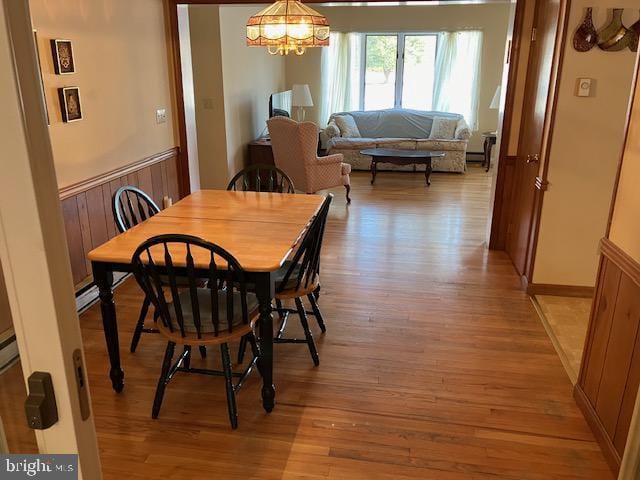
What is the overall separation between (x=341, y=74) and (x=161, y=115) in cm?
508

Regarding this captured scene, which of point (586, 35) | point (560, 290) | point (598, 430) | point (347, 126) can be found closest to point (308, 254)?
point (598, 430)

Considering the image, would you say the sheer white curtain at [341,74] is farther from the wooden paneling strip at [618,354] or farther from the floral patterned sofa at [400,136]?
the wooden paneling strip at [618,354]

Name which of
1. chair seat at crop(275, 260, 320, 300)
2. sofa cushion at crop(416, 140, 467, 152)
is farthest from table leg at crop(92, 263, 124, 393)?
sofa cushion at crop(416, 140, 467, 152)

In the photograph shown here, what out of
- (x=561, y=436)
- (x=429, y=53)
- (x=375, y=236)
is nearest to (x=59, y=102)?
(x=375, y=236)

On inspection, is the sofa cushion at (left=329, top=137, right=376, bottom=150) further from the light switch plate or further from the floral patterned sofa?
the light switch plate

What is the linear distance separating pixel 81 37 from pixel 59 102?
19.4 inches

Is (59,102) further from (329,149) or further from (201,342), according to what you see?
(329,149)

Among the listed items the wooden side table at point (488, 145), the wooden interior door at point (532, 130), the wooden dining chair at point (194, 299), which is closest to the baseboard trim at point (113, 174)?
the wooden dining chair at point (194, 299)

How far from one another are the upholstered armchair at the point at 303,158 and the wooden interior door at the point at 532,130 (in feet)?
7.52

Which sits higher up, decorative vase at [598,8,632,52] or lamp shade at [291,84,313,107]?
decorative vase at [598,8,632,52]

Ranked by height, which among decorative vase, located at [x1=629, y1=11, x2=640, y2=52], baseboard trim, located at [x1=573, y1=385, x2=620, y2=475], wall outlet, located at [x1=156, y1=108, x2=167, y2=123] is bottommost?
baseboard trim, located at [x1=573, y1=385, x2=620, y2=475]

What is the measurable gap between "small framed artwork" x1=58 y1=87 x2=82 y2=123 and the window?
21.0ft

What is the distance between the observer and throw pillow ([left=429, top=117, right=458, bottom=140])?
819cm

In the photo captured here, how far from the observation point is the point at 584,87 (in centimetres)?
325
